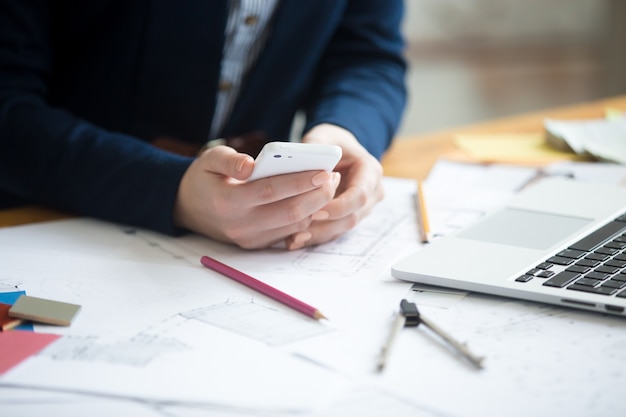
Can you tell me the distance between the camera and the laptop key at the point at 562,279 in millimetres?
594

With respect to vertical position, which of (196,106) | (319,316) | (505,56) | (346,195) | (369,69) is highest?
(505,56)

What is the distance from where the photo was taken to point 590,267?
619 mm

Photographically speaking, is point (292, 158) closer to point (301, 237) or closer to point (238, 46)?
point (301, 237)

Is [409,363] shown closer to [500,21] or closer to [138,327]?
A: [138,327]

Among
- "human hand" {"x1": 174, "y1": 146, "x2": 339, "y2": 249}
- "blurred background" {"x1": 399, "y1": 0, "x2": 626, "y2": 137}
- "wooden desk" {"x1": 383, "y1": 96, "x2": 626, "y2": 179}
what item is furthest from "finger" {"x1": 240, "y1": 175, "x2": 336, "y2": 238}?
"blurred background" {"x1": 399, "y1": 0, "x2": 626, "y2": 137}

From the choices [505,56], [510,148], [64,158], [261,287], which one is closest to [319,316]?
[261,287]

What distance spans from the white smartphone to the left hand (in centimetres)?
7

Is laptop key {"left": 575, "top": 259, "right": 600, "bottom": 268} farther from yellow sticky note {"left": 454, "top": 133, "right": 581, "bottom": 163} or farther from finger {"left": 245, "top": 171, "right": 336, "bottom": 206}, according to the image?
yellow sticky note {"left": 454, "top": 133, "right": 581, "bottom": 163}

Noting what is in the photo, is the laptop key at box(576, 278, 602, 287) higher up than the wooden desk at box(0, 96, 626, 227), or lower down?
lower down

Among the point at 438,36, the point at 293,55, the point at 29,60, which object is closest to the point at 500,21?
the point at 438,36

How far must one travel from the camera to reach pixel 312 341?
54 cm

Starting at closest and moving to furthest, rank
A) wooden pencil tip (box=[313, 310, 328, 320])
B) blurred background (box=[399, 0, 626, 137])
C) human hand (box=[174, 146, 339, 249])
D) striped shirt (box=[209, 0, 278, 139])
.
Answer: wooden pencil tip (box=[313, 310, 328, 320]) → human hand (box=[174, 146, 339, 249]) → striped shirt (box=[209, 0, 278, 139]) → blurred background (box=[399, 0, 626, 137])

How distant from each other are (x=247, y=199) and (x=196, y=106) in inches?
15.9

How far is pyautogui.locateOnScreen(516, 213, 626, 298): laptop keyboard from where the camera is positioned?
59 cm
